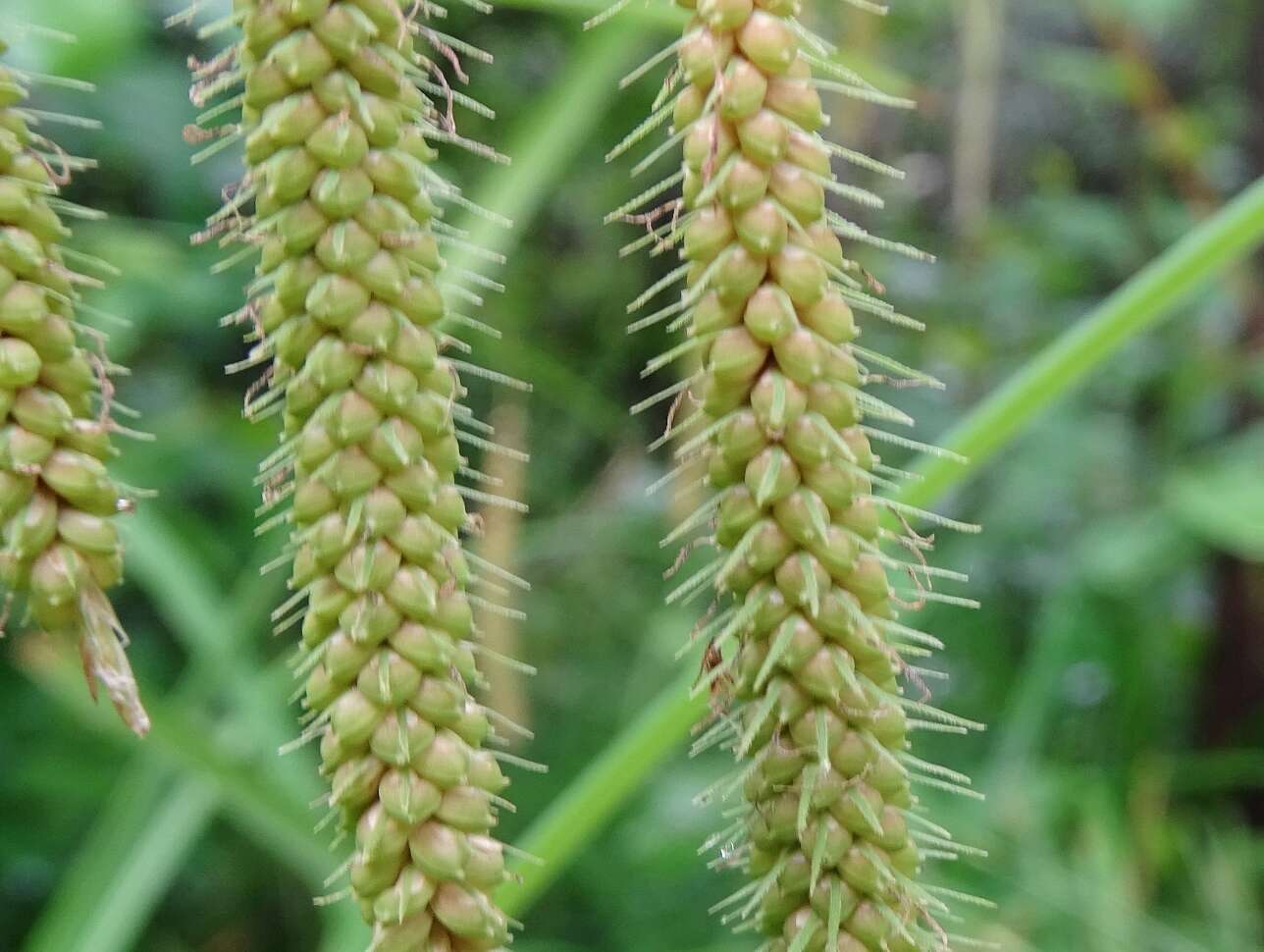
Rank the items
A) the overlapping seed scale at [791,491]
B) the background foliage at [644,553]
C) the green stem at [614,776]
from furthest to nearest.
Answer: the background foliage at [644,553], the green stem at [614,776], the overlapping seed scale at [791,491]

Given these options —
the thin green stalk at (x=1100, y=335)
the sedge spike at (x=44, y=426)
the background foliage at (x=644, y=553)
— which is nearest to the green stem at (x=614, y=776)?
the thin green stalk at (x=1100, y=335)

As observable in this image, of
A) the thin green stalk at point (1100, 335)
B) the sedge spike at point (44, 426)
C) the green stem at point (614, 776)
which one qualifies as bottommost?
the green stem at point (614, 776)

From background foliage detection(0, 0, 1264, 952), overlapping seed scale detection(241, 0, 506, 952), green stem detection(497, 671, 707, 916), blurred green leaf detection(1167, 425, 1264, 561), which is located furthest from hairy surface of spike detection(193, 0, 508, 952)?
blurred green leaf detection(1167, 425, 1264, 561)

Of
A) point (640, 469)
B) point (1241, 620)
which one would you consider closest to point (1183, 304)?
point (1241, 620)

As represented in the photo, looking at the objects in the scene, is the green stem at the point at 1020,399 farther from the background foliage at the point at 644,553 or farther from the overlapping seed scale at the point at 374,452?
the background foliage at the point at 644,553

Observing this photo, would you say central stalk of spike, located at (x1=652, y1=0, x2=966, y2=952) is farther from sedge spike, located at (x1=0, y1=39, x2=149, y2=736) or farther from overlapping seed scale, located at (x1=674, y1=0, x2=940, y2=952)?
sedge spike, located at (x1=0, y1=39, x2=149, y2=736)

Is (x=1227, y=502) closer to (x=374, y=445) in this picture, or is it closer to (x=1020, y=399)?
(x=1020, y=399)
